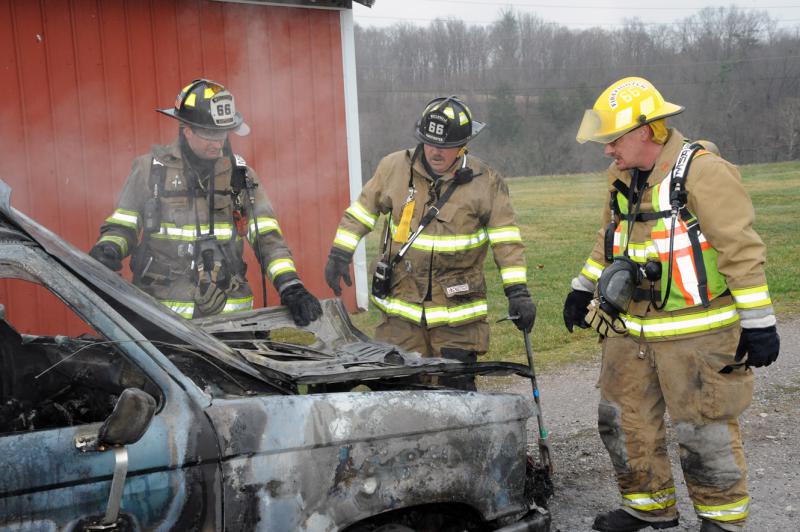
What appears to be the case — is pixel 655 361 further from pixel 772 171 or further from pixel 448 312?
pixel 772 171

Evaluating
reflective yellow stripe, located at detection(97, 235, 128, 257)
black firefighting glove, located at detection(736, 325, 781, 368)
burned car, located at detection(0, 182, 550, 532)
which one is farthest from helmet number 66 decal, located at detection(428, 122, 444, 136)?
black firefighting glove, located at detection(736, 325, 781, 368)

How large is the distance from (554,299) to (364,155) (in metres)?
31.2

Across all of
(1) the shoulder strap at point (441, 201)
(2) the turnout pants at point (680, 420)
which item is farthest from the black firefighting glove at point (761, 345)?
(1) the shoulder strap at point (441, 201)

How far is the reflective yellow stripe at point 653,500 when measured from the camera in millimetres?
4105

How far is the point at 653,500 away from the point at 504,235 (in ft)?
5.13

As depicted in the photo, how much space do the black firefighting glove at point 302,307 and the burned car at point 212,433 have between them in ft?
2.34

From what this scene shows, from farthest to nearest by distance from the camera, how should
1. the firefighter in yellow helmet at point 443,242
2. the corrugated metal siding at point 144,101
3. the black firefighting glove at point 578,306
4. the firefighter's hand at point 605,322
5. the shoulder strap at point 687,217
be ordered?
the corrugated metal siding at point 144,101 → the firefighter in yellow helmet at point 443,242 → the black firefighting glove at point 578,306 → the firefighter's hand at point 605,322 → the shoulder strap at point 687,217

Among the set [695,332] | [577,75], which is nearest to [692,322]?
[695,332]

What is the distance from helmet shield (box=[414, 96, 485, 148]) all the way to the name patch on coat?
30.0 inches

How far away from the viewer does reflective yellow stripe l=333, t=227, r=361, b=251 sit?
200 inches

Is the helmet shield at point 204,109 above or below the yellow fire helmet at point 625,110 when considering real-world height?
above

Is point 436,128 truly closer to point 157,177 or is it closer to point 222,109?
point 222,109

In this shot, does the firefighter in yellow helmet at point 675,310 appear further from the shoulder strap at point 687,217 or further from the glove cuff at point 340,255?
the glove cuff at point 340,255

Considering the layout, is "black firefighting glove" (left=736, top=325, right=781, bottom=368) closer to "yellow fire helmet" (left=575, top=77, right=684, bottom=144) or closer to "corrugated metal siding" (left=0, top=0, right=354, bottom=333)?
"yellow fire helmet" (left=575, top=77, right=684, bottom=144)
